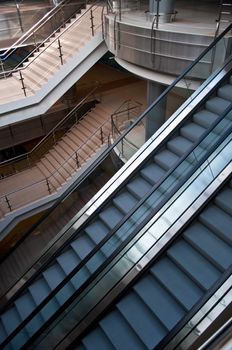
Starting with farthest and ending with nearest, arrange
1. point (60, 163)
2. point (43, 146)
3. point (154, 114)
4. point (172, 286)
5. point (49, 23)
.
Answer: point (43, 146) → point (60, 163) → point (49, 23) → point (154, 114) → point (172, 286)

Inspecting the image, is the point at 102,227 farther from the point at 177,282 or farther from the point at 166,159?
the point at 177,282

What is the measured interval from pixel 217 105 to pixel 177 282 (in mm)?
2365

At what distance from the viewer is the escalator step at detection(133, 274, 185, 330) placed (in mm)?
2793

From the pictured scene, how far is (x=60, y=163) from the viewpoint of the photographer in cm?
791

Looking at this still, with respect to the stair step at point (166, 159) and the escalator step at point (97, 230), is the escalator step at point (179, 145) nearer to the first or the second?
the stair step at point (166, 159)

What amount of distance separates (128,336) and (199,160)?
2.03 metres

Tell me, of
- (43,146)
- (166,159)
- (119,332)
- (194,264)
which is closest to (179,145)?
(166,159)

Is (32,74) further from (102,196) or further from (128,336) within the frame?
(128,336)

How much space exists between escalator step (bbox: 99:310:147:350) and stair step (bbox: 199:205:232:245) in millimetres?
1341

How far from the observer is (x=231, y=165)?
314 centimetres

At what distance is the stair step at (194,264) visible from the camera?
2787 millimetres

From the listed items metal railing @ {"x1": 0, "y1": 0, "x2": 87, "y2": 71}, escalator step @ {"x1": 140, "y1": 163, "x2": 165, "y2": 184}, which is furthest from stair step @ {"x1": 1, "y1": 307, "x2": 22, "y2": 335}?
metal railing @ {"x1": 0, "y1": 0, "x2": 87, "y2": 71}

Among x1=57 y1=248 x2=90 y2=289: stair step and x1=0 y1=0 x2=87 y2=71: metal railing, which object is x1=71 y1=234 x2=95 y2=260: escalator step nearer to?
x1=57 y1=248 x2=90 y2=289: stair step

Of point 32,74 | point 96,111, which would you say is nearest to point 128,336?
point 32,74
